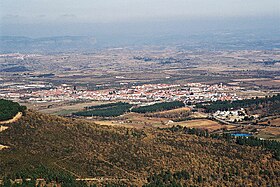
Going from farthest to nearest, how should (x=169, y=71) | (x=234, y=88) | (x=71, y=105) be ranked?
(x=169, y=71)
(x=234, y=88)
(x=71, y=105)

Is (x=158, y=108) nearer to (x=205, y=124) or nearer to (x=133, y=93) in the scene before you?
(x=205, y=124)

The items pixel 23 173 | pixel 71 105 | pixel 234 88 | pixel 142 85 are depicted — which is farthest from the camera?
pixel 142 85

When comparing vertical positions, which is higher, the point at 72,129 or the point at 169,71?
the point at 72,129

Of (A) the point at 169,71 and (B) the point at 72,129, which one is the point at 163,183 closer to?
(B) the point at 72,129

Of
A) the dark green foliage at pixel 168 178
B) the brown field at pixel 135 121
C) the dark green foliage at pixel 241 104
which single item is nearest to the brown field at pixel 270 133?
the brown field at pixel 135 121

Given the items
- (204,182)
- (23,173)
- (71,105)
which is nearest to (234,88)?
(71,105)

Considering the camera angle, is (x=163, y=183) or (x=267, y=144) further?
(x=267, y=144)
